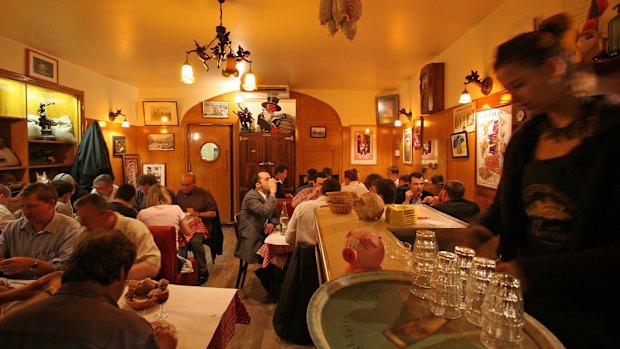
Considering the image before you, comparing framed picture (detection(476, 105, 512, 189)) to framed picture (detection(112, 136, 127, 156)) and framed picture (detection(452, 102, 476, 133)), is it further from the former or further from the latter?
framed picture (detection(112, 136, 127, 156))

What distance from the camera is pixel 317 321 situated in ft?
2.29

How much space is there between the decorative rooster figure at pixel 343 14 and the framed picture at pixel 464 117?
2.32m

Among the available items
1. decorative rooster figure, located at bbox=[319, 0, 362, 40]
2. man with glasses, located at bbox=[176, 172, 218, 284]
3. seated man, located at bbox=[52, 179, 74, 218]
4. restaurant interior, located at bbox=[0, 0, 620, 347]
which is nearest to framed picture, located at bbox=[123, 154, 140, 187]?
restaurant interior, located at bbox=[0, 0, 620, 347]

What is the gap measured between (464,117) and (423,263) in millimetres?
3609

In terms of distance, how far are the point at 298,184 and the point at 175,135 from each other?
2.91 m

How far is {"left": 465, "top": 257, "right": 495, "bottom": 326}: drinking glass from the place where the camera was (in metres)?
0.73

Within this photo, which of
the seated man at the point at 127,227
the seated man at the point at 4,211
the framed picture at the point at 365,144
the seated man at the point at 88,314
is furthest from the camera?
the framed picture at the point at 365,144

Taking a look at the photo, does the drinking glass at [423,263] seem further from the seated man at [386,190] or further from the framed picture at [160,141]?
the framed picture at [160,141]

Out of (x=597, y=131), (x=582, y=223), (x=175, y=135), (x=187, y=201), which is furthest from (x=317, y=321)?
(x=175, y=135)

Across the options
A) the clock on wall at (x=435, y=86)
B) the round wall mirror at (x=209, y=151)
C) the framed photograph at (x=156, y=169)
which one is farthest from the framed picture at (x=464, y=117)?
the framed photograph at (x=156, y=169)

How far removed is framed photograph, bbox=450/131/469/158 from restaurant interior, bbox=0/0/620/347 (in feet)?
0.08

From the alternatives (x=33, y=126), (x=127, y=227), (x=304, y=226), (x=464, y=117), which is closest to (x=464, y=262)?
(x=304, y=226)

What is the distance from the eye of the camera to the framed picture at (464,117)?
3.81m

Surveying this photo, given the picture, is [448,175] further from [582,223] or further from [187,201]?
[582,223]
